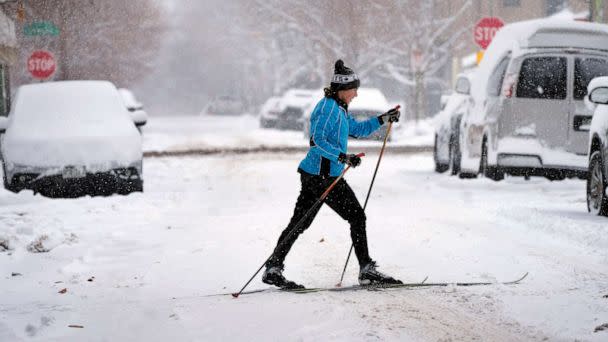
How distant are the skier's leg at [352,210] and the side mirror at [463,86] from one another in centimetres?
841

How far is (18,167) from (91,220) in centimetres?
245

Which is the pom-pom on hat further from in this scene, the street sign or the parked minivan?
the street sign

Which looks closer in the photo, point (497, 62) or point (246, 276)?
point (246, 276)

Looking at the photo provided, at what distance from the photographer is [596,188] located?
1048 centimetres

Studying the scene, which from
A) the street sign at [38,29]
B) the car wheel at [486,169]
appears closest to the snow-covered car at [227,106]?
the street sign at [38,29]

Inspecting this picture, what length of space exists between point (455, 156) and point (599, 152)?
5.69 m

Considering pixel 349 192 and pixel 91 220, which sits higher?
pixel 349 192

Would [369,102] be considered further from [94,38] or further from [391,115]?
[391,115]

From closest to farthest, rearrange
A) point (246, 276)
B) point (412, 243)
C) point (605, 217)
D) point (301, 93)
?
point (246, 276) → point (412, 243) → point (605, 217) → point (301, 93)

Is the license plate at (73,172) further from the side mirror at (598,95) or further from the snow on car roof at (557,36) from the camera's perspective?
the side mirror at (598,95)

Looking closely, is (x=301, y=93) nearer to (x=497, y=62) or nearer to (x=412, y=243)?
(x=497, y=62)

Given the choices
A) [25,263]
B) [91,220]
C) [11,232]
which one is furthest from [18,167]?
[25,263]

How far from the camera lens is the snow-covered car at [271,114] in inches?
1566

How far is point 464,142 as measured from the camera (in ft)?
48.4
